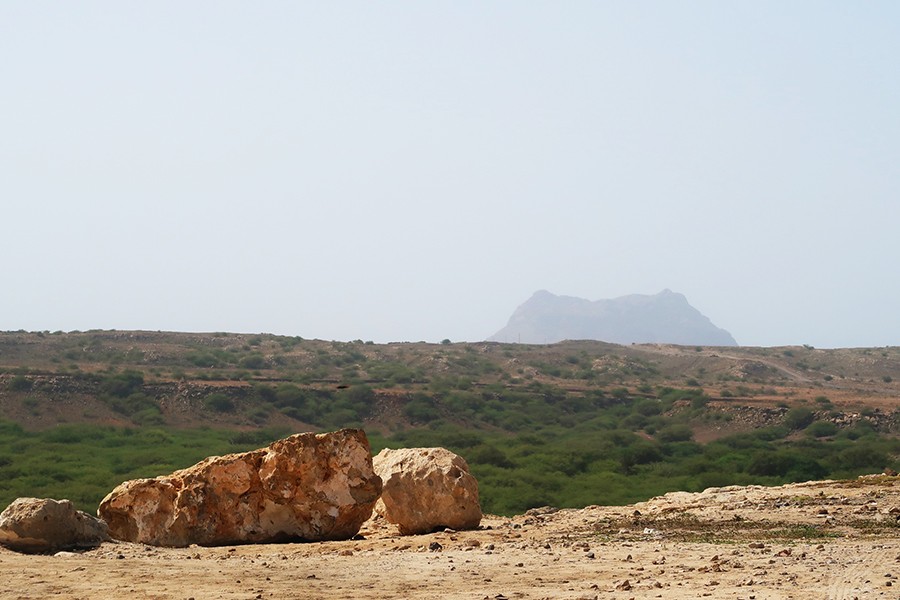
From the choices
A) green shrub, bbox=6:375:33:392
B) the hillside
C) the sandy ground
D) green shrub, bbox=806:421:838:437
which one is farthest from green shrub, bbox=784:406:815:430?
the sandy ground

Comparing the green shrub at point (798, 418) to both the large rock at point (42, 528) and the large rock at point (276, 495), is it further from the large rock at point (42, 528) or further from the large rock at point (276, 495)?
the large rock at point (42, 528)

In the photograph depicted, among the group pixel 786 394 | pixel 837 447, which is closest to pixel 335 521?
pixel 837 447

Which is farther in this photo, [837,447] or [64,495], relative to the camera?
[837,447]

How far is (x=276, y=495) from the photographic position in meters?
16.2

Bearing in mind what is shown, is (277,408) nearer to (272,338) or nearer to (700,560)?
(272,338)

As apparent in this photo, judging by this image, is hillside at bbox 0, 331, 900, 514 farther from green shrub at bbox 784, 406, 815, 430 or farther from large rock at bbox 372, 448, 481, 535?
large rock at bbox 372, 448, 481, 535

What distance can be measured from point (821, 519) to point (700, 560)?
166 inches

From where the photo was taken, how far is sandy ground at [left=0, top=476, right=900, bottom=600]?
1038cm

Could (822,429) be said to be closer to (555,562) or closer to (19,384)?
(19,384)

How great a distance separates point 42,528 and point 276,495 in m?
3.47

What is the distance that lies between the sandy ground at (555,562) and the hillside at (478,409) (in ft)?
45.1

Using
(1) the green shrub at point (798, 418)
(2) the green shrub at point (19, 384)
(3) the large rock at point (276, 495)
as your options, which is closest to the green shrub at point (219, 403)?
(2) the green shrub at point (19, 384)

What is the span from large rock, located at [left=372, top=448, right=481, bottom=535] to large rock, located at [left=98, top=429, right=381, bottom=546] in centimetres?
44

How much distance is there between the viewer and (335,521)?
16234 millimetres
